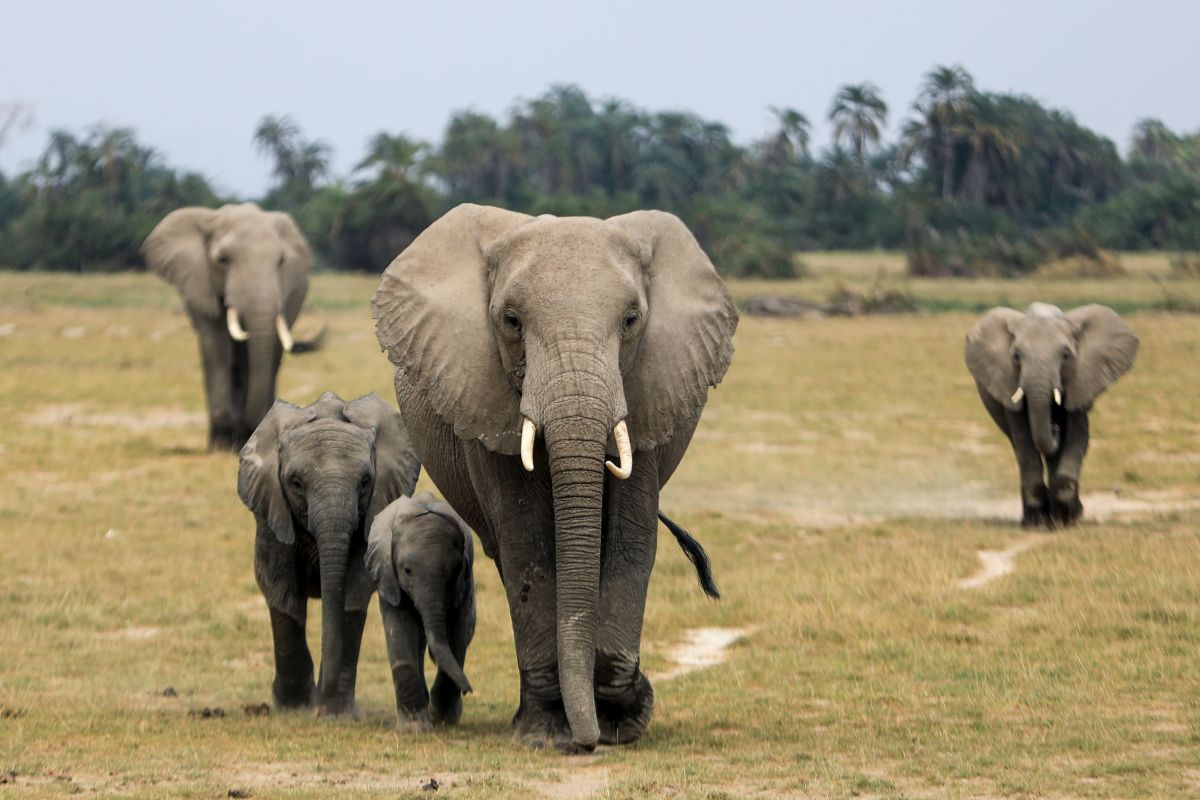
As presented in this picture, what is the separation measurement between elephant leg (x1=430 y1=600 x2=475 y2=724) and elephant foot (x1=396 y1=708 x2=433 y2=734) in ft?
0.44

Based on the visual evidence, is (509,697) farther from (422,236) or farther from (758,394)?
(758,394)

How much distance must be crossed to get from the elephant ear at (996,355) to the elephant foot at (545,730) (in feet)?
29.8

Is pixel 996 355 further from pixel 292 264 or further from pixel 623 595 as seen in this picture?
pixel 623 595

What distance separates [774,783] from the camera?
708 cm

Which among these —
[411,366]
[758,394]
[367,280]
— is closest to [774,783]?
Result: [411,366]

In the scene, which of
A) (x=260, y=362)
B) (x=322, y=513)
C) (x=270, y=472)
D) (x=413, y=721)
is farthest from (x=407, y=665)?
(x=260, y=362)

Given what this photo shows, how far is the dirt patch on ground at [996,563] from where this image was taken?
1332 cm

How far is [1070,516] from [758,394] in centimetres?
1131

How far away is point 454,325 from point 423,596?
1.43 meters

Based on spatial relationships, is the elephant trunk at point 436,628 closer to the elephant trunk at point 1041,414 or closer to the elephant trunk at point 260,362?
the elephant trunk at point 1041,414

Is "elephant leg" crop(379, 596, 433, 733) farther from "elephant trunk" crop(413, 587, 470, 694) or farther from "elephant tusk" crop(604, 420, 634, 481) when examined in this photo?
"elephant tusk" crop(604, 420, 634, 481)

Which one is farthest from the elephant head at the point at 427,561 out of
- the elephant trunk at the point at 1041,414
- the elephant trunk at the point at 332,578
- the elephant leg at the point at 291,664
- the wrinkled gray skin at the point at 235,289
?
the wrinkled gray skin at the point at 235,289

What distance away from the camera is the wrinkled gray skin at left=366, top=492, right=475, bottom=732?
8.66 meters

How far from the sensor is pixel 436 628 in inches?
341
